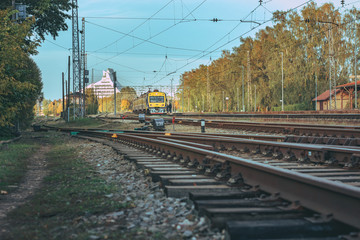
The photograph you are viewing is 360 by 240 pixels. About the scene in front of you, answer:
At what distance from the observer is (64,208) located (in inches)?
223

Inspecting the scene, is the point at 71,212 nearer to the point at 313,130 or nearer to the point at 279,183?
the point at 279,183

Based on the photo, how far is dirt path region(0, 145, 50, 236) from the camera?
585 cm

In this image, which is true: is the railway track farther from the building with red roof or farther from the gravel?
the building with red roof

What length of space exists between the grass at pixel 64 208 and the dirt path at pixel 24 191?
14cm

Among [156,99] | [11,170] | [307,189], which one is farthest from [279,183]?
[156,99]

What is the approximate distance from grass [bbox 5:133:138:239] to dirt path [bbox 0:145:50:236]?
14cm

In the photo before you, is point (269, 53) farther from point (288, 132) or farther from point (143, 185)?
point (143, 185)

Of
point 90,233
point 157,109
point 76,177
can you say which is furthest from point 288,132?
point 157,109

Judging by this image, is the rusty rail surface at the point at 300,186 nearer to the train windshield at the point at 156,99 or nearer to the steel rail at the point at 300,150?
the steel rail at the point at 300,150

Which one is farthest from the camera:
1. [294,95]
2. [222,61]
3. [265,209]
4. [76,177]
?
[222,61]

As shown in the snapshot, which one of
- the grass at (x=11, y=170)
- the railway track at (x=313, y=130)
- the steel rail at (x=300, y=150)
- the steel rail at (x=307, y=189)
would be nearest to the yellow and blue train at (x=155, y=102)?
the railway track at (x=313, y=130)

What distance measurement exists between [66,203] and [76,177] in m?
2.61

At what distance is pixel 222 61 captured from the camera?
102 metres

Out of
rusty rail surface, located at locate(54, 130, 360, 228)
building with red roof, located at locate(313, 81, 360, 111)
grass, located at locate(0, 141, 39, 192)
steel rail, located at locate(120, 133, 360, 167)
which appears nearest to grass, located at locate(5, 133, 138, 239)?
grass, located at locate(0, 141, 39, 192)
